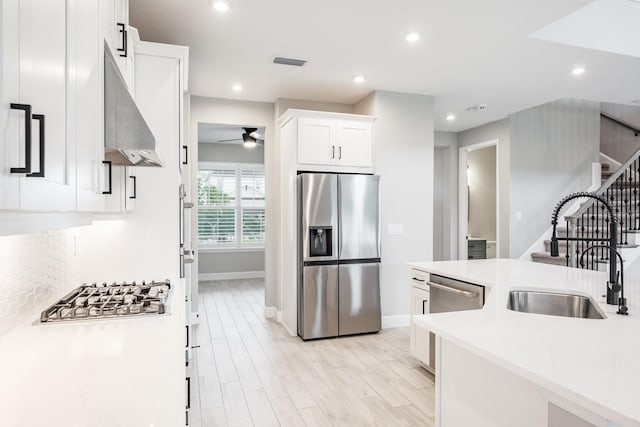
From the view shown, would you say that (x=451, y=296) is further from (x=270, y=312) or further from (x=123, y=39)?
(x=270, y=312)

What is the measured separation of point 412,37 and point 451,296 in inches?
81.3

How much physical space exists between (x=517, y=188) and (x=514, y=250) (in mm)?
920

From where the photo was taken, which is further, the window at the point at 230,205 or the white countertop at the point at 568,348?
the window at the point at 230,205

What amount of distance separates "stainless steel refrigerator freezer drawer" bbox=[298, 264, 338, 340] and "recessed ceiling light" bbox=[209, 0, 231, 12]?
8.04 feet

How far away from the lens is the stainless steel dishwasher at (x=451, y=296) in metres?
2.54

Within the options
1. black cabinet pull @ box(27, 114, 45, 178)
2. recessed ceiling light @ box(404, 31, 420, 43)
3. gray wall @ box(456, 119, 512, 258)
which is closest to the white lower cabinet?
recessed ceiling light @ box(404, 31, 420, 43)

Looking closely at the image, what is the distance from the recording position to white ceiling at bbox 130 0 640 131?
106 inches

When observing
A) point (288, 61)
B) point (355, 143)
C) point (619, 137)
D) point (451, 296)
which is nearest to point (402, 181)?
point (355, 143)

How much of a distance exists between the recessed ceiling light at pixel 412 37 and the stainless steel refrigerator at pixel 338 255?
1472mm

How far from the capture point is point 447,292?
9.28 feet

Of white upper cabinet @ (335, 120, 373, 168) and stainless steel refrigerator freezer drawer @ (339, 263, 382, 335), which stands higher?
white upper cabinet @ (335, 120, 373, 168)

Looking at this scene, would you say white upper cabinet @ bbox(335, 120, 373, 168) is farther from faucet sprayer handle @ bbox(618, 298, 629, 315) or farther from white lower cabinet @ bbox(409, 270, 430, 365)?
faucet sprayer handle @ bbox(618, 298, 629, 315)

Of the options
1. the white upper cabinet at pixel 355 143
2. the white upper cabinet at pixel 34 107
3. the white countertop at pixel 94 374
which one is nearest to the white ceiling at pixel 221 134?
the white upper cabinet at pixel 355 143

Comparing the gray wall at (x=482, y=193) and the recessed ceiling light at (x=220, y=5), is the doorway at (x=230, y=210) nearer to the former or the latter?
the gray wall at (x=482, y=193)
